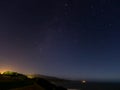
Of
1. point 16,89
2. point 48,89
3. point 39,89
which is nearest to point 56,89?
point 48,89

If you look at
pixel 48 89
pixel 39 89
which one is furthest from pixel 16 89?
pixel 48 89

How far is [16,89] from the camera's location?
4306 centimetres

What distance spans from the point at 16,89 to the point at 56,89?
71.2 feet

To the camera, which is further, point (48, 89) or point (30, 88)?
point (48, 89)

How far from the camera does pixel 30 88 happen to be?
49.7 metres

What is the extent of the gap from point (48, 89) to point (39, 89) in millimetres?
9153

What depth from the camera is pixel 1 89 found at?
1550 inches

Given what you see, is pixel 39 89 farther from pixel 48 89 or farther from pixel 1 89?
pixel 1 89

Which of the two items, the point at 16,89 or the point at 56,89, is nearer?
the point at 16,89

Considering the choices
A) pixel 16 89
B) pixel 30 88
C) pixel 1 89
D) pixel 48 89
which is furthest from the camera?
pixel 48 89

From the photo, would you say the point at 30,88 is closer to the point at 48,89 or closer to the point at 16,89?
the point at 16,89

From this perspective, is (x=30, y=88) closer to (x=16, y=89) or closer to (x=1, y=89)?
(x=16, y=89)

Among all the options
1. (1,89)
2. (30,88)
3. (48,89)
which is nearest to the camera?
(1,89)

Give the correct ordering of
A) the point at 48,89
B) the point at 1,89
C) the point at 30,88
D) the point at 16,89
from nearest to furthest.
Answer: the point at 1,89 → the point at 16,89 → the point at 30,88 → the point at 48,89
